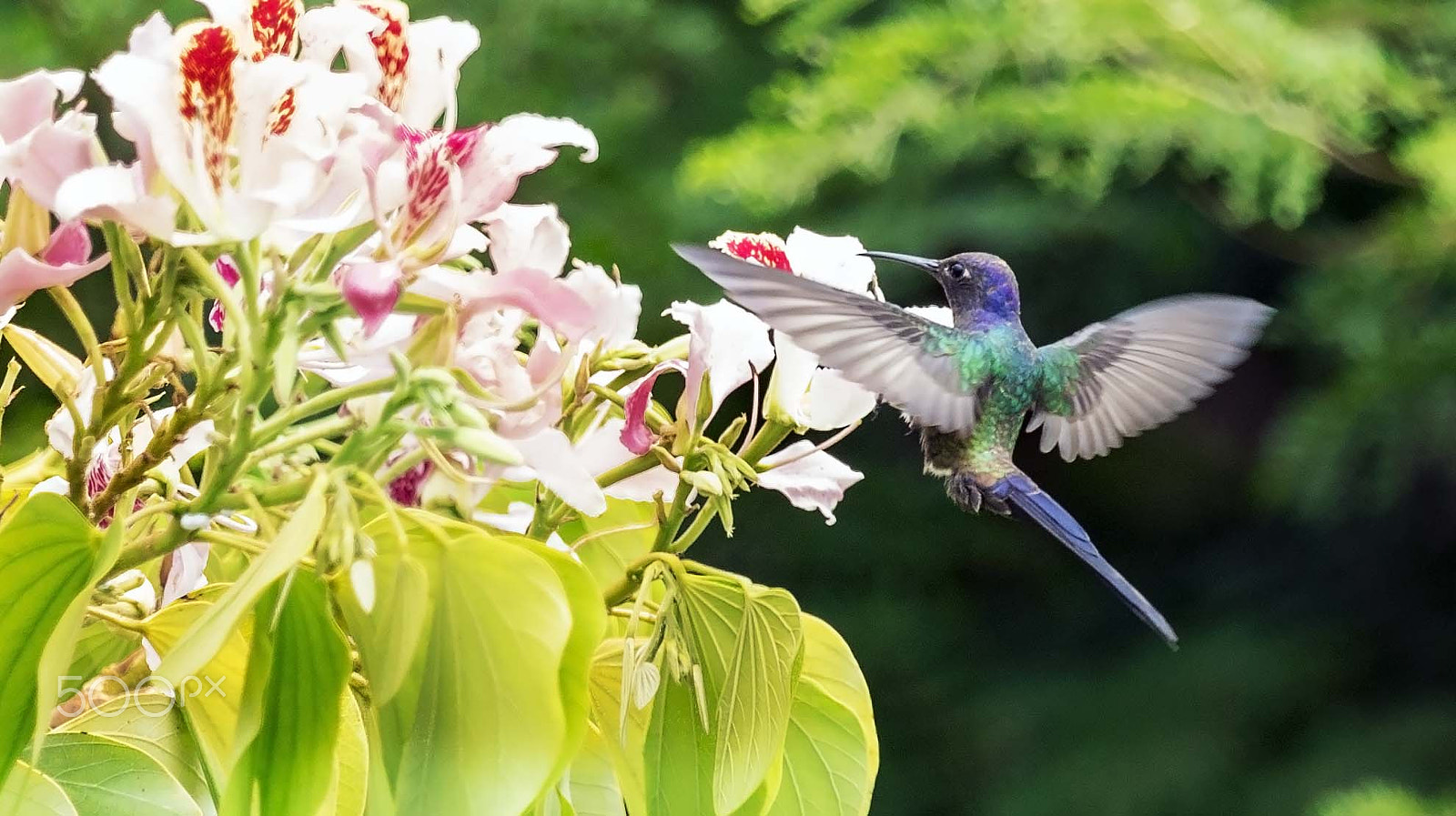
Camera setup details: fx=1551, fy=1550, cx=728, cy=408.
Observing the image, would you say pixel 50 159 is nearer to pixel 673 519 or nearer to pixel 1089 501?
pixel 673 519

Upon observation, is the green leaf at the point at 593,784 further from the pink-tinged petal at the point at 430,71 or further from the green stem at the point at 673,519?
the pink-tinged petal at the point at 430,71

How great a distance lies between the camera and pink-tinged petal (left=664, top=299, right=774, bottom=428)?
38cm

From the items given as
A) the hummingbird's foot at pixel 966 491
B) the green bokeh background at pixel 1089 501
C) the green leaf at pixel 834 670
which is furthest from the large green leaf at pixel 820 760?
the green bokeh background at pixel 1089 501

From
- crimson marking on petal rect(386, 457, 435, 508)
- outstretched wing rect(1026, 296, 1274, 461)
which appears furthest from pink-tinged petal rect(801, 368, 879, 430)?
outstretched wing rect(1026, 296, 1274, 461)

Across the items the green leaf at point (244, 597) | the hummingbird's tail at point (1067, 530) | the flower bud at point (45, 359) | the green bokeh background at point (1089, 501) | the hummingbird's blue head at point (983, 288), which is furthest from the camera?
the green bokeh background at point (1089, 501)

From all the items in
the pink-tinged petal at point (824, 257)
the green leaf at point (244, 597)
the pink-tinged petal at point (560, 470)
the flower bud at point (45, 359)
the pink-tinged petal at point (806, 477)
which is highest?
the green leaf at point (244, 597)

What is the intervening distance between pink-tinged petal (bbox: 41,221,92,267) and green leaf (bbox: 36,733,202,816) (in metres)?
0.10

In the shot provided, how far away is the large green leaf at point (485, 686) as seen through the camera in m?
0.31

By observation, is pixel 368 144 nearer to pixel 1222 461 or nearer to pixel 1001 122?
pixel 1001 122

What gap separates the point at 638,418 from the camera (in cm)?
37

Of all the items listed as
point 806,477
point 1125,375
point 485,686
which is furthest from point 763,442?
point 1125,375

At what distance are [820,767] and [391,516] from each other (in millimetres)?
161

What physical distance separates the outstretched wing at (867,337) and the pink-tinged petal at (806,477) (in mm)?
46

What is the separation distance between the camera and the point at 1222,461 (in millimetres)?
2740
